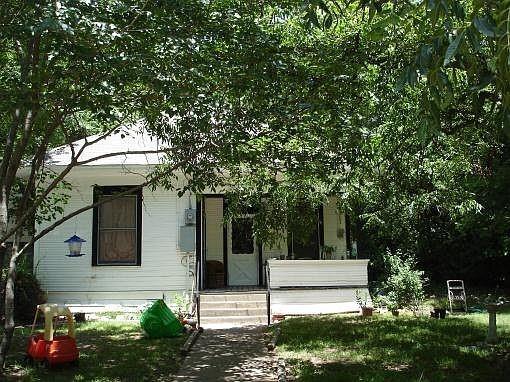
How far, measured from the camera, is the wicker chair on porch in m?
16.9

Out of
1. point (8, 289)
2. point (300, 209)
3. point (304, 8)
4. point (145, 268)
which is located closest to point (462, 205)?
point (300, 209)

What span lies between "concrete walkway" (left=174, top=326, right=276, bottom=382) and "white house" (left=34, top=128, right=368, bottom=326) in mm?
3197

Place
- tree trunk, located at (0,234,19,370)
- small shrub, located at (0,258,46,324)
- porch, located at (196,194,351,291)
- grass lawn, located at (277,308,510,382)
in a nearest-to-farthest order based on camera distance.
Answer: grass lawn, located at (277,308,510,382) → tree trunk, located at (0,234,19,370) → small shrub, located at (0,258,46,324) → porch, located at (196,194,351,291)

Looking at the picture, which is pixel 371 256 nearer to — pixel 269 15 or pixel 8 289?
pixel 269 15

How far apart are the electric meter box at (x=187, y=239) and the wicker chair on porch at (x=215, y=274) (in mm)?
1560

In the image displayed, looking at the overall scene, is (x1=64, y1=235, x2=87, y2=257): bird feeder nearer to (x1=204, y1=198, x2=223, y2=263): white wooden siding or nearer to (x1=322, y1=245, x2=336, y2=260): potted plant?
(x1=204, y1=198, x2=223, y2=263): white wooden siding

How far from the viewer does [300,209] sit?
470 inches

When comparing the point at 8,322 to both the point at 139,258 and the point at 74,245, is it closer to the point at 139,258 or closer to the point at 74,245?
the point at 74,245

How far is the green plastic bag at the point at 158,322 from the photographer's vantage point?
1142 cm

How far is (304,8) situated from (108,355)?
7619mm

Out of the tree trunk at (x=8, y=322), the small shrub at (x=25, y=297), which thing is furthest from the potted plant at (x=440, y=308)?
the small shrub at (x=25, y=297)

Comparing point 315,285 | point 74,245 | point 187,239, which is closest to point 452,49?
point 315,285

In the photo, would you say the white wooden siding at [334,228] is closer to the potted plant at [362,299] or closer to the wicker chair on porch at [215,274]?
the potted plant at [362,299]

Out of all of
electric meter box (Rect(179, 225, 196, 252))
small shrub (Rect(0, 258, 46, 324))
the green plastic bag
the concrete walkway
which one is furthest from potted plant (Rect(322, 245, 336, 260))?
small shrub (Rect(0, 258, 46, 324))
